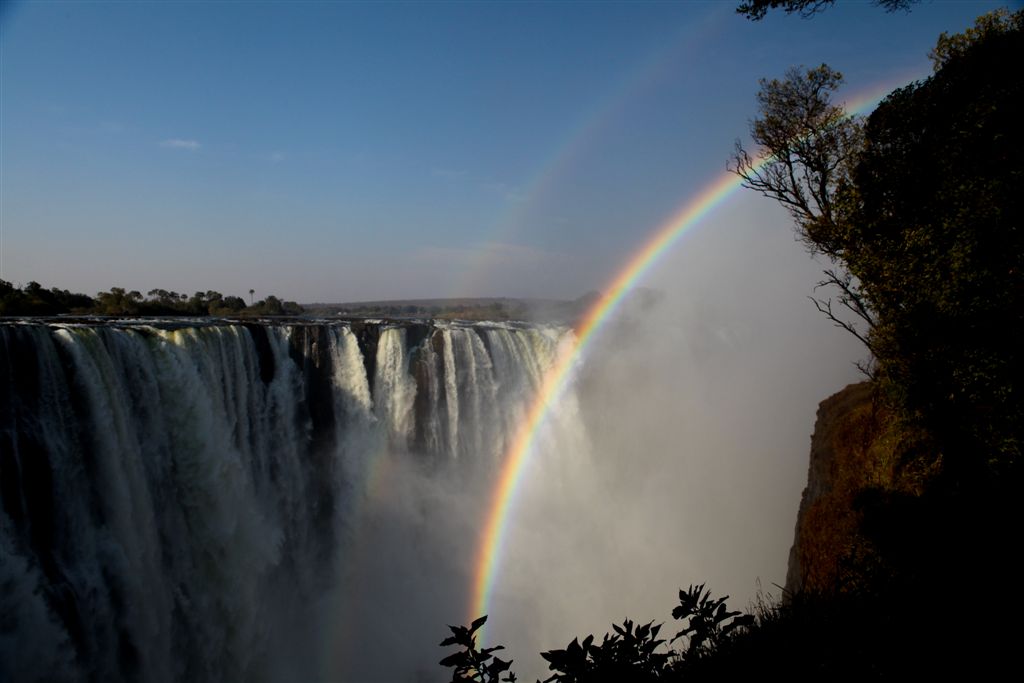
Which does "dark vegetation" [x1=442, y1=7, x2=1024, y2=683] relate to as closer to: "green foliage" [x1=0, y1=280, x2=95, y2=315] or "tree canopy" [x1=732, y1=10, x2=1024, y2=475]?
"tree canopy" [x1=732, y1=10, x2=1024, y2=475]

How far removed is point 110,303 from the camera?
2323cm

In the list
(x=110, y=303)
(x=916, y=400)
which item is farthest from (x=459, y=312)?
(x=916, y=400)

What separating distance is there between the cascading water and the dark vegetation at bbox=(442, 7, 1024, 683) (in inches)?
337

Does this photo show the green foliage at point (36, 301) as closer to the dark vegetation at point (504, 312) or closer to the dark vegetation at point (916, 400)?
the dark vegetation at point (504, 312)

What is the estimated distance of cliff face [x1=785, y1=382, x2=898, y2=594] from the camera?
881cm

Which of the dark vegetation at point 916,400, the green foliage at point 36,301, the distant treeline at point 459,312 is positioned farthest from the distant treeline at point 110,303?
the dark vegetation at point 916,400

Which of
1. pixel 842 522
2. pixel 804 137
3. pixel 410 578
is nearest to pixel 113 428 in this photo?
pixel 410 578

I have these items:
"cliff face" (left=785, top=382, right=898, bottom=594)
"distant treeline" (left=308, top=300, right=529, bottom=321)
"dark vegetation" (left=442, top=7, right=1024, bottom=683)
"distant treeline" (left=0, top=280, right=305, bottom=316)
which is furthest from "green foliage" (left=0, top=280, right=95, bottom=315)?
"cliff face" (left=785, top=382, right=898, bottom=594)

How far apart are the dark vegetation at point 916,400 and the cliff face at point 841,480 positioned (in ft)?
0.17

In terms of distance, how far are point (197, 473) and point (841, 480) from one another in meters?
13.2

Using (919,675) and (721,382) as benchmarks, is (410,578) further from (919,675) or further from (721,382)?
(721,382)

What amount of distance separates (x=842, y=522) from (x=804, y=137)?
711 centimetres

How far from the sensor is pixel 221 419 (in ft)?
39.7

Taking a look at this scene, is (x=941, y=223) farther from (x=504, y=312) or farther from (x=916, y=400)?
(x=504, y=312)
